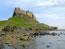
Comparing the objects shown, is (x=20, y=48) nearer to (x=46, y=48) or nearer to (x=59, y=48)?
(x=46, y=48)

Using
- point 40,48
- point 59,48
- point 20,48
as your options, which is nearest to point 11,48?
point 20,48

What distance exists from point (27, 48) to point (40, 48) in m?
4.48

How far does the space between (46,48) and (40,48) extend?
1.67m

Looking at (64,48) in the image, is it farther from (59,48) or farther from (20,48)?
(20,48)

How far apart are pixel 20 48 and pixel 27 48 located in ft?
6.44

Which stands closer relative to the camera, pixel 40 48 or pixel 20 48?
pixel 20 48

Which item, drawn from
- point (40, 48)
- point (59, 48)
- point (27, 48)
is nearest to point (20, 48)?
point (27, 48)

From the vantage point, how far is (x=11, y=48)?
48.9 metres

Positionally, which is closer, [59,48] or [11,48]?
[11,48]

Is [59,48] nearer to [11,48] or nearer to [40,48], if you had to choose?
[40,48]

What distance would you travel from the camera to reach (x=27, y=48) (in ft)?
166

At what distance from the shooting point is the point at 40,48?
53375mm

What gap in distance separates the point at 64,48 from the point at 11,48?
15.5 m

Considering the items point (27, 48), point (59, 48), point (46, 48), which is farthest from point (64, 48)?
point (27, 48)
